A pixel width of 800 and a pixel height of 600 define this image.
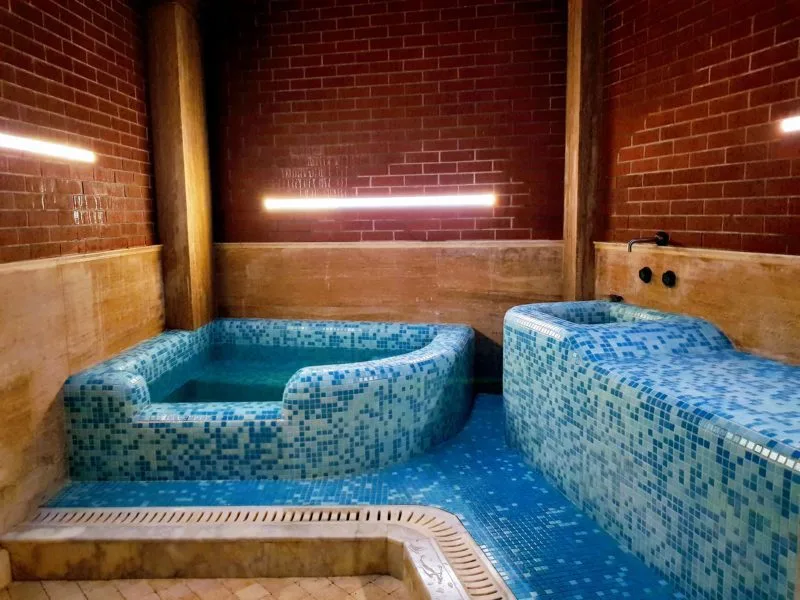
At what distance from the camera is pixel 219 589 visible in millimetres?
2553

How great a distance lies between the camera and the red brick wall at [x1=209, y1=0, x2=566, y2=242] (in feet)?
15.6

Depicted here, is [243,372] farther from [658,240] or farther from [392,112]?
[658,240]

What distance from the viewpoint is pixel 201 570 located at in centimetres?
262

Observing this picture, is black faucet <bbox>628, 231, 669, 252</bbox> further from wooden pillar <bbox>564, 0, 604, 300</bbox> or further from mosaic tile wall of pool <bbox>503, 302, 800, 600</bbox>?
wooden pillar <bbox>564, 0, 604, 300</bbox>

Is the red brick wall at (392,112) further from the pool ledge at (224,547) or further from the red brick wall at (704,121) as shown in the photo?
the pool ledge at (224,547)

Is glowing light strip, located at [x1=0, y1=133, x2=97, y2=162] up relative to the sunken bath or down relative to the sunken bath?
up

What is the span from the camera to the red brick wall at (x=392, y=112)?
4.76 metres

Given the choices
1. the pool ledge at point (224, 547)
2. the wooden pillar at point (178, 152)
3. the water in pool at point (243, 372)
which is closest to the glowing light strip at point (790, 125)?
the pool ledge at point (224, 547)

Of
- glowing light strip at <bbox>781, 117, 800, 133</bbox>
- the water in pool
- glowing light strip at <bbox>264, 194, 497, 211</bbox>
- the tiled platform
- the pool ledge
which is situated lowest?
the tiled platform

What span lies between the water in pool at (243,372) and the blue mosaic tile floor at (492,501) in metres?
0.95

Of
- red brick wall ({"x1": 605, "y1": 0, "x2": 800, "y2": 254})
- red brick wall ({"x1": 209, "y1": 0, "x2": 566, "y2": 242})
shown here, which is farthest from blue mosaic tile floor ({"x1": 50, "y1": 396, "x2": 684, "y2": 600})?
red brick wall ({"x1": 209, "y1": 0, "x2": 566, "y2": 242})

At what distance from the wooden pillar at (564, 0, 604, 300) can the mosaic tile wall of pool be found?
1074 millimetres

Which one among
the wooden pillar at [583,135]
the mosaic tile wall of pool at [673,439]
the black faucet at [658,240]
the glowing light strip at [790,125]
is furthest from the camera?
the wooden pillar at [583,135]

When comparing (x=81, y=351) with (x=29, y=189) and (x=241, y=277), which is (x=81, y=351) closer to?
(x=29, y=189)
